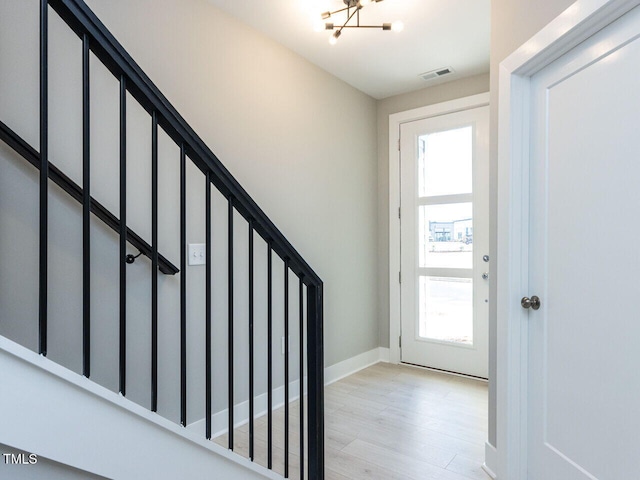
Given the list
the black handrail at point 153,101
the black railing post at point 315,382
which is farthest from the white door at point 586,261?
the black handrail at point 153,101

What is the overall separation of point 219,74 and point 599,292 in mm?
2262

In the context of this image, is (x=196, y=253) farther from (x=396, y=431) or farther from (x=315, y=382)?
(x=396, y=431)

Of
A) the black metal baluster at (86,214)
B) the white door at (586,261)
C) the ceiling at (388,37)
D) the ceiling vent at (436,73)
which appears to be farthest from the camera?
the ceiling vent at (436,73)

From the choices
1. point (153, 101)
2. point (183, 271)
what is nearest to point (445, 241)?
point (183, 271)

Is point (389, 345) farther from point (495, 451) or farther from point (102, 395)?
point (102, 395)

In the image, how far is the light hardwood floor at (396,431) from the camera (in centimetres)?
198

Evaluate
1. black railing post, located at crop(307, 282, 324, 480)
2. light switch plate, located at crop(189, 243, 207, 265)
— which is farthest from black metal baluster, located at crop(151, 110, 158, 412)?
light switch plate, located at crop(189, 243, 207, 265)

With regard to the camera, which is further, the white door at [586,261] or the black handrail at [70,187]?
the black handrail at [70,187]

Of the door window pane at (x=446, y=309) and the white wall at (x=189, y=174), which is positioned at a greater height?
the white wall at (x=189, y=174)

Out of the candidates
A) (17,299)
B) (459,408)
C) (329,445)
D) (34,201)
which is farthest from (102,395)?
(459,408)

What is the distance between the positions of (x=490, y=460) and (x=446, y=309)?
5.44 ft

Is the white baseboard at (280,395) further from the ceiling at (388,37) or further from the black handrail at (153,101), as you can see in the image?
the ceiling at (388,37)

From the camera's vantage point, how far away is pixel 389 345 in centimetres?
380

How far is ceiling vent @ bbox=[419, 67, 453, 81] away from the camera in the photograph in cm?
319
